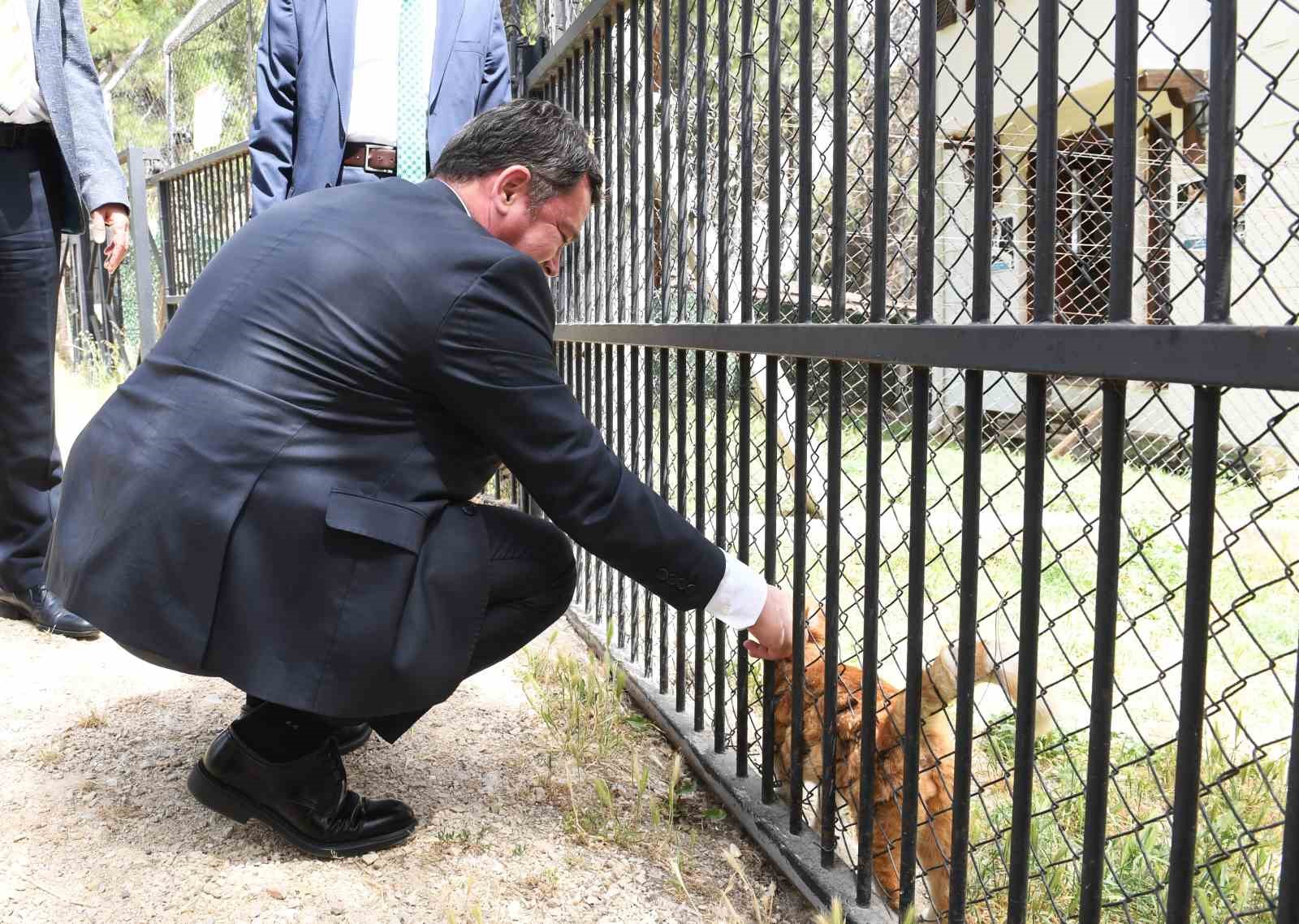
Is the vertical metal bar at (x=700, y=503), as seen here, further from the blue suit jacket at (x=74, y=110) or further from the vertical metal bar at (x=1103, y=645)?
the blue suit jacket at (x=74, y=110)

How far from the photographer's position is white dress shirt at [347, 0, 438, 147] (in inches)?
155

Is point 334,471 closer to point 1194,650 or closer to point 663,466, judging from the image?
point 663,466

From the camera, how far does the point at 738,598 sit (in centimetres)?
231

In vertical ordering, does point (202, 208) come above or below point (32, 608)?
above

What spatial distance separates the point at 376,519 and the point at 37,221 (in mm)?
2229

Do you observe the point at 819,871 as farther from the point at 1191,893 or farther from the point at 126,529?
the point at 126,529

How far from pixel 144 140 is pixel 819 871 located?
1908cm

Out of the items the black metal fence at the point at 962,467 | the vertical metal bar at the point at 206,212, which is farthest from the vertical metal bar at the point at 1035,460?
the vertical metal bar at the point at 206,212

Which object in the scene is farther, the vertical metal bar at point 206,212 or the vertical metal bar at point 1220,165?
the vertical metal bar at point 206,212

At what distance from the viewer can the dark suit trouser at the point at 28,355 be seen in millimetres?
3670

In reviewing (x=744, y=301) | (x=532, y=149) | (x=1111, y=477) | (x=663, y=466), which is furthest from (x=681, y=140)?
(x=1111, y=477)

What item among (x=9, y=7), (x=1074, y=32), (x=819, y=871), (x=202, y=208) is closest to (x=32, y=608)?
(x=9, y=7)

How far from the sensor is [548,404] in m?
2.24

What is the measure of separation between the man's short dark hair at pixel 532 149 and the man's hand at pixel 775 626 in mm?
945
